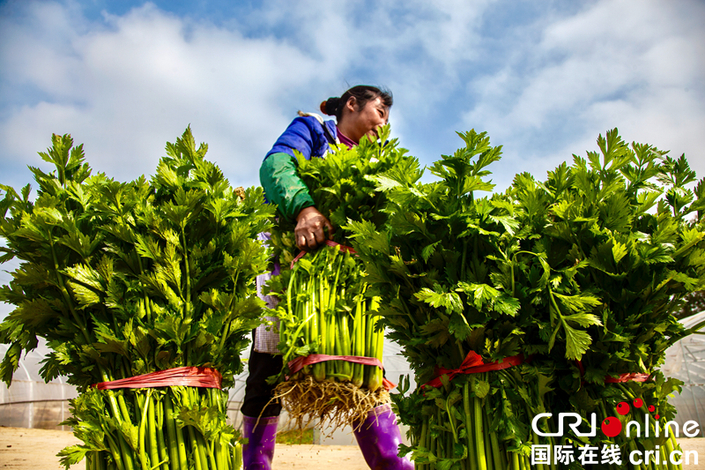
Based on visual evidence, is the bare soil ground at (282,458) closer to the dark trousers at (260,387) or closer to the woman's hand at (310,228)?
the dark trousers at (260,387)

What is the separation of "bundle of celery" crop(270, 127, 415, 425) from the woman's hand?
39 millimetres

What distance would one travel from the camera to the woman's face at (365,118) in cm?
258

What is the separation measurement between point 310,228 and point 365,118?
103cm

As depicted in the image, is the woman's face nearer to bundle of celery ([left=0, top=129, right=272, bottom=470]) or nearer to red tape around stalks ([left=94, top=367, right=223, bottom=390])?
bundle of celery ([left=0, top=129, right=272, bottom=470])

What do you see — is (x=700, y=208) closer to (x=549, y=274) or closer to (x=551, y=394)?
(x=549, y=274)

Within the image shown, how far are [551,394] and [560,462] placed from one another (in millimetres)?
190

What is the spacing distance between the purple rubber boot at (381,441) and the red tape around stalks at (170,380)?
2.95 ft

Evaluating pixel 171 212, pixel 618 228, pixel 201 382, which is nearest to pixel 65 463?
pixel 201 382

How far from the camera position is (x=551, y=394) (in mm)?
1373

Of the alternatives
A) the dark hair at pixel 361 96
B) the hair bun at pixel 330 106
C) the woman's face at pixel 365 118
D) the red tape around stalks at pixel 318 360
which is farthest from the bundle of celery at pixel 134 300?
the hair bun at pixel 330 106

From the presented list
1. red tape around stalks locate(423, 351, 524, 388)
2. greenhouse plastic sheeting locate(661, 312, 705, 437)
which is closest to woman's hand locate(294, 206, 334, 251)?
red tape around stalks locate(423, 351, 524, 388)

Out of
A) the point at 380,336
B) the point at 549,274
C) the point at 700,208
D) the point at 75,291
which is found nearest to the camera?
the point at 549,274

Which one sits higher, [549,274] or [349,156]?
[349,156]

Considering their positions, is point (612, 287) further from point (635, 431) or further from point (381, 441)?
point (381, 441)
